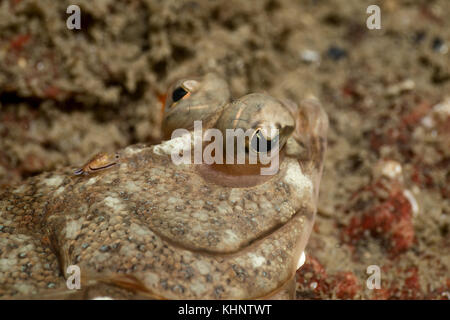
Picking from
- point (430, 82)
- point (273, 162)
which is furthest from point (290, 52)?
point (273, 162)

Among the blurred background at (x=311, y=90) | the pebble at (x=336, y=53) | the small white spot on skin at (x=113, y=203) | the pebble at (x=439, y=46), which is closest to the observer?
the small white spot on skin at (x=113, y=203)

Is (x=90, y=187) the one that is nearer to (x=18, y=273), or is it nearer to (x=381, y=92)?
(x=18, y=273)

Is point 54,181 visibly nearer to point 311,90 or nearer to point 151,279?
point 151,279

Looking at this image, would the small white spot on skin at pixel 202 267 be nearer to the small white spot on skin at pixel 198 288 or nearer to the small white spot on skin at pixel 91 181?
the small white spot on skin at pixel 198 288

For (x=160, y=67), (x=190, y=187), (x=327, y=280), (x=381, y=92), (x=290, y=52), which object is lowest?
(x=327, y=280)

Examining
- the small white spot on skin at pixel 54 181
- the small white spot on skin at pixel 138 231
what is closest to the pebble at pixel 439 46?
the small white spot on skin at pixel 138 231

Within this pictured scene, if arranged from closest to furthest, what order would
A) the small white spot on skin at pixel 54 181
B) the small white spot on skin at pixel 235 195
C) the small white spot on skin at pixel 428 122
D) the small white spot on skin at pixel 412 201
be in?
the small white spot on skin at pixel 235 195, the small white spot on skin at pixel 54 181, the small white spot on skin at pixel 412 201, the small white spot on skin at pixel 428 122

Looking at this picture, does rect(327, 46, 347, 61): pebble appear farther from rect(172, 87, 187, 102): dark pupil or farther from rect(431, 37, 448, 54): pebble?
rect(172, 87, 187, 102): dark pupil
